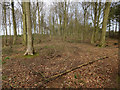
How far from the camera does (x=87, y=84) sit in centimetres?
386

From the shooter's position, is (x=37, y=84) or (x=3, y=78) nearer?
(x=37, y=84)

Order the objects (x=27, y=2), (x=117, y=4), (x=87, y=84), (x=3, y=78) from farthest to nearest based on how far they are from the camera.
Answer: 1. (x=117, y=4)
2. (x=27, y=2)
3. (x=3, y=78)
4. (x=87, y=84)

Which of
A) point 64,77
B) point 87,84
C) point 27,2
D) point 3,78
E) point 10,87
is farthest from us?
point 27,2

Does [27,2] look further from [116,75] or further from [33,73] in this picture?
[116,75]

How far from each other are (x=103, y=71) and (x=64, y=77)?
2537mm

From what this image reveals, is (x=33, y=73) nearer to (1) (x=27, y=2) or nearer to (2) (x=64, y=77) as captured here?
(2) (x=64, y=77)

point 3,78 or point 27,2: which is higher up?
point 27,2

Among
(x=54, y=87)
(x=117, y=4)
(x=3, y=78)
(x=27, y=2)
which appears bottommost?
(x=54, y=87)

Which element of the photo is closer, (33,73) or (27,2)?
(33,73)

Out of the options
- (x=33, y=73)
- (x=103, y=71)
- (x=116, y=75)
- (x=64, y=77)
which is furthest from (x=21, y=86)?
(x=116, y=75)

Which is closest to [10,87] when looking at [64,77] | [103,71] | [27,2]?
[64,77]

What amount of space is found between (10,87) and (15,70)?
161cm

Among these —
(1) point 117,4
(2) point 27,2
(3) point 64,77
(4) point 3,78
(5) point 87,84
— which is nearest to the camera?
(5) point 87,84

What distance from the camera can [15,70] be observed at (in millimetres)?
5020
